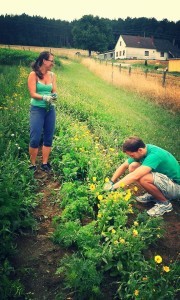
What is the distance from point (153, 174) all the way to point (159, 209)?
20.4 inches

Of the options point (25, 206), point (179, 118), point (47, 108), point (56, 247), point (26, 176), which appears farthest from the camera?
point (179, 118)

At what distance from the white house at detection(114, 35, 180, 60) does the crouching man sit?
66.1m

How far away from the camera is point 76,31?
66688 millimetres

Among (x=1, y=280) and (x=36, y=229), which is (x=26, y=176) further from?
(x=1, y=280)

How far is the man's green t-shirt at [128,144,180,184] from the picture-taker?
3939 mm

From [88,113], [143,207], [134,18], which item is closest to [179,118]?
[88,113]

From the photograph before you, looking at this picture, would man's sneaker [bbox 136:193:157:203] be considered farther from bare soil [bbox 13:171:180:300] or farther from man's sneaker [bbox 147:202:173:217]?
man's sneaker [bbox 147:202:173:217]

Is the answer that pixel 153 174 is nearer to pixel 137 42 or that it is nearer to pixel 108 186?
pixel 108 186

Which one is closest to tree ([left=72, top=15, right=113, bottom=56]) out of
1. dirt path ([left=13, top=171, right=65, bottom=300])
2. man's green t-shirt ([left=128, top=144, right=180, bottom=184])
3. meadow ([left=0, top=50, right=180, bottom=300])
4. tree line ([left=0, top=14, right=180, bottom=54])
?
tree line ([left=0, top=14, right=180, bottom=54])

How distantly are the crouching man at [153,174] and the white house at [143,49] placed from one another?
66119 mm

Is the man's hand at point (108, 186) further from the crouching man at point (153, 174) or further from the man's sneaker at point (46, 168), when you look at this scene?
the man's sneaker at point (46, 168)

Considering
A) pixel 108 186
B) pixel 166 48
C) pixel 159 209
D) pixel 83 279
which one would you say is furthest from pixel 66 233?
pixel 166 48

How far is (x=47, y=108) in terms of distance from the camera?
4688 mm

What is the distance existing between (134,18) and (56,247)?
361 ft
